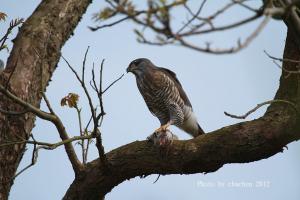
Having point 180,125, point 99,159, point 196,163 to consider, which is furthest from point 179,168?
point 180,125

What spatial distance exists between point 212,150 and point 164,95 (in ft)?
8.53

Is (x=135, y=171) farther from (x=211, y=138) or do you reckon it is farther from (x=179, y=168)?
(x=211, y=138)

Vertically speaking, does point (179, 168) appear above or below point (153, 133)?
below

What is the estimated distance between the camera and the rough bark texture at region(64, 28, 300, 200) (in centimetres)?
491

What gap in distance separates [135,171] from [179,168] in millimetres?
483

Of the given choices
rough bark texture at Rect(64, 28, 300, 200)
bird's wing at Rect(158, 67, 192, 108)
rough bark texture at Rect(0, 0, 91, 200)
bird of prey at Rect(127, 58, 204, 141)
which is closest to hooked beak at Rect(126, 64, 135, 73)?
bird of prey at Rect(127, 58, 204, 141)

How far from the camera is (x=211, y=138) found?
5184 mm

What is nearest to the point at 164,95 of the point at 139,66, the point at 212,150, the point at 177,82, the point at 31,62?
the point at 177,82

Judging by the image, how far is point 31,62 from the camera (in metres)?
6.21

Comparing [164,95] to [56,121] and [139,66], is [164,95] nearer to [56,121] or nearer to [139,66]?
[139,66]

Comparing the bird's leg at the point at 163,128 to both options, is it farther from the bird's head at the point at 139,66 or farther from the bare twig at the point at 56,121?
the bare twig at the point at 56,121

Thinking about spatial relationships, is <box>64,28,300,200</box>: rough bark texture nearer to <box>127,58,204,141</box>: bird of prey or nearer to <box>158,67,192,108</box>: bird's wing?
<box>127,58,204,141</box>: bird of prey

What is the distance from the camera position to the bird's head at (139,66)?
788 cm

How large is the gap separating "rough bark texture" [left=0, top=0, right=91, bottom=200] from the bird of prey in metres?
1.29
